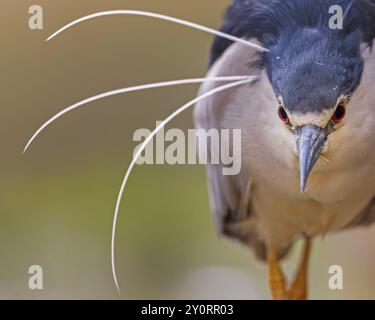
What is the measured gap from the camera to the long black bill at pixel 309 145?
1.19 metres

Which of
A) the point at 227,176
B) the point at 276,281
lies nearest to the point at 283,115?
the point at 227,176

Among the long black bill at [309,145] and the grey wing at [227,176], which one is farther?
the grey wing at [227,176]

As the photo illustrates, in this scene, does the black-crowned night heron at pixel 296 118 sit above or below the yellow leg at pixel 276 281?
above

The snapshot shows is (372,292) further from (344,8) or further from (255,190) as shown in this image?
(344,8)

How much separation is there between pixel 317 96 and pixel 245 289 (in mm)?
1261

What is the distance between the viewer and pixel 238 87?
147 centimetres

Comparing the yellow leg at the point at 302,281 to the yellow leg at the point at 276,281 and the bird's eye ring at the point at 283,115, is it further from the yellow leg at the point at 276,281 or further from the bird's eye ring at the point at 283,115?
the bird's eye ring at the point at 283,115

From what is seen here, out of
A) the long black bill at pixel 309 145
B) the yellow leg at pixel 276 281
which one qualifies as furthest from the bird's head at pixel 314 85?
the yellow leg at pixel 276 281

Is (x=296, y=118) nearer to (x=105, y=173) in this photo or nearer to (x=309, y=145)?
(x=309, y=145)

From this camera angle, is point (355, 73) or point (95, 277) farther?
point (95, 277)

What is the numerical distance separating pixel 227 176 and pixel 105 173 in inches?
53.5

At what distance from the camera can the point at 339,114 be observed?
1.23 m

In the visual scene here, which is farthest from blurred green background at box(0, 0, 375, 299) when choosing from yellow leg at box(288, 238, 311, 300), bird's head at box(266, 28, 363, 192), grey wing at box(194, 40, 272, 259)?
bird's head at box(266, 28, 363, 192)

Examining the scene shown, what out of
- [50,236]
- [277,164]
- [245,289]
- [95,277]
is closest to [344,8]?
[277,164]
